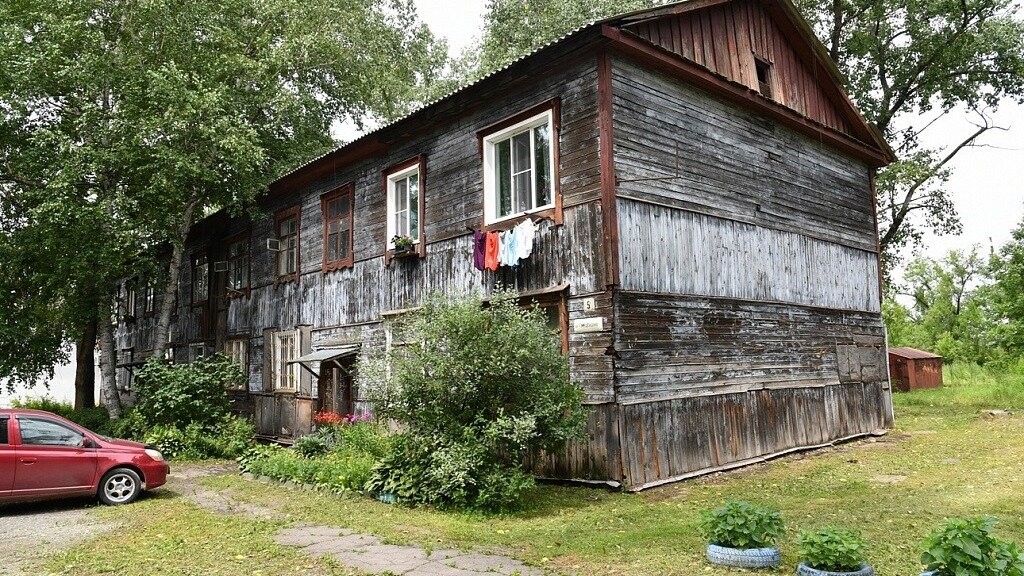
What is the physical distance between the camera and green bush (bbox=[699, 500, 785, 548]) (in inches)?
244

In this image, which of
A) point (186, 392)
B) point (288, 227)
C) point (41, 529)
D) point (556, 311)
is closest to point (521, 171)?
point (556, 311)

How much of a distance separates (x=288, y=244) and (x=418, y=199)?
19.9 feet

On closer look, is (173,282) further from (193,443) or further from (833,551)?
(833,551)

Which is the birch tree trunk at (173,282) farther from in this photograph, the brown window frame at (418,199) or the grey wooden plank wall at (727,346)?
the grey wooden plank wall at (727,346)

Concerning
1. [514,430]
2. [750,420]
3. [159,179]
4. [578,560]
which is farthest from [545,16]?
[578,560]

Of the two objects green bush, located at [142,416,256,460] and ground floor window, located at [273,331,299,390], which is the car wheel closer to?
green bush, located at [142,416,256,460]

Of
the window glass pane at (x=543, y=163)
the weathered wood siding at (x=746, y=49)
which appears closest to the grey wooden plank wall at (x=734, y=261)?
the window glass pane at (x=543, y=163)

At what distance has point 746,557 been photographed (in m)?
6.11

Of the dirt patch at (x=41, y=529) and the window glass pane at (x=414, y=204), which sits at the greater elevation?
the window glass pane at (x=414, y=204)

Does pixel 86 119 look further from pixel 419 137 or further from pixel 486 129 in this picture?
pixel 486 129

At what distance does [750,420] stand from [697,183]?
172 inches

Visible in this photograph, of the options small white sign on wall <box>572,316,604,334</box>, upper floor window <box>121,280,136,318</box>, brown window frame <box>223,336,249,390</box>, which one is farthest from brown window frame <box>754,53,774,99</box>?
upper floor window <box>121,280,136,318</box>

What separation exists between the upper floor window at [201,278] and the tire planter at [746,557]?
19.5 m

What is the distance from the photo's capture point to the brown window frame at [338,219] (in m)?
16.2
